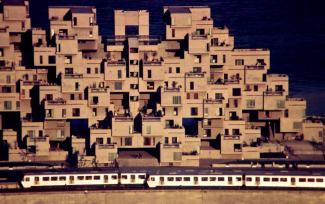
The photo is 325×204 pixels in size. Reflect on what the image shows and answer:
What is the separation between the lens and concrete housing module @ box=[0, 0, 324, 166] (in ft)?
229

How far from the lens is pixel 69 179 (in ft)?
213

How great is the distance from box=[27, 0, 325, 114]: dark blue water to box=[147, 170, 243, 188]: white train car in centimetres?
2415

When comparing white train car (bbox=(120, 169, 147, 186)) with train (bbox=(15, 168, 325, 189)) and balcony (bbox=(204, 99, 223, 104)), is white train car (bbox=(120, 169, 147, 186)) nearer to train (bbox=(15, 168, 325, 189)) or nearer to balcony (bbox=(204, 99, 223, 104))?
train (bbox=(15, 168, 325, 189))

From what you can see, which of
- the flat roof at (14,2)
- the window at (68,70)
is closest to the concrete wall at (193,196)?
the window at (68,70)

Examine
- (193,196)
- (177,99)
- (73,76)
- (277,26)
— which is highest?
(277,26)

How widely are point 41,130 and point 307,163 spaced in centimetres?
1840

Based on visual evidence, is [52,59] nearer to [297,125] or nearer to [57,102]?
[57,102]

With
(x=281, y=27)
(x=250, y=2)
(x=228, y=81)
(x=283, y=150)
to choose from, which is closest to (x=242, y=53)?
(x=228, y=81)

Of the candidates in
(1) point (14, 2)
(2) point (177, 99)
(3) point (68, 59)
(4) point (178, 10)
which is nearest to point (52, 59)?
(3) point (68, 59)

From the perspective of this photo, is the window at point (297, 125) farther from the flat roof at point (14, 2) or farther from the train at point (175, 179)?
the flat roof at point (14, 2)

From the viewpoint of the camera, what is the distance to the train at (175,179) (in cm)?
6462

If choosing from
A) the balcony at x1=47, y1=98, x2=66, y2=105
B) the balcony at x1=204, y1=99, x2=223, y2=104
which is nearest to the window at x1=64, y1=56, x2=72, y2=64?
the balcony at x1=47, y1=98, x2=66, y2=105

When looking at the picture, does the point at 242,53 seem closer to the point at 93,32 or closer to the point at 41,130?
the point at 93,32

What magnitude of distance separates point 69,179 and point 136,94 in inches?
404
